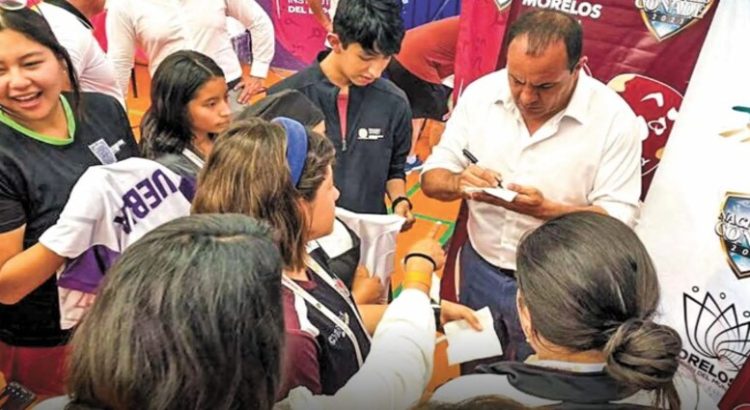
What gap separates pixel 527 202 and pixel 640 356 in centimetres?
105

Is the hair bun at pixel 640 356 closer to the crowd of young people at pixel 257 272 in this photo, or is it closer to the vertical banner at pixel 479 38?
the crowd of young people at pixel 257 272

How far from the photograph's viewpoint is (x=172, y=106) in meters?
2.11

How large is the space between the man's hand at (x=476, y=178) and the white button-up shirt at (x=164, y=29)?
1.35 m

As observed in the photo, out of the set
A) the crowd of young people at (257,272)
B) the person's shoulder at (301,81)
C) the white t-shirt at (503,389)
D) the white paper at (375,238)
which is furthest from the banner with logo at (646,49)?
the white t-shirt at (503,389)

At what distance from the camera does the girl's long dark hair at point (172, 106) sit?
2.08m

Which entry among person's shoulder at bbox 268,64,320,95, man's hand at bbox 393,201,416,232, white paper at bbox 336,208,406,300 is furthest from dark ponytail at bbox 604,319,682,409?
person's shoulder at bbox 268,64,320,95

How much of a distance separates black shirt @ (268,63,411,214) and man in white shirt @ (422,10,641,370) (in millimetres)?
244

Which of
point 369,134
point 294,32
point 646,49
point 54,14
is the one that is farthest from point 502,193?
point 294,32

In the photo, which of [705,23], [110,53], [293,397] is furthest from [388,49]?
[293,397]

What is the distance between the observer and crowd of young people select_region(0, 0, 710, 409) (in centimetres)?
92

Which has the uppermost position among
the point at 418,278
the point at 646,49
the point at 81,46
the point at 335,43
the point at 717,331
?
the point at 646,49

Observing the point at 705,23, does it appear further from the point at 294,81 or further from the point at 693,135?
the point at 294,81

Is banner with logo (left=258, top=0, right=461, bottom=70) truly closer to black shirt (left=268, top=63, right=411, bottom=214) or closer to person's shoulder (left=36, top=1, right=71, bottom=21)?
black shirt (left=268, top=63, right=411, bottom=214)

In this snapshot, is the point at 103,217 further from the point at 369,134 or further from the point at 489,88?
the point at 489,88
